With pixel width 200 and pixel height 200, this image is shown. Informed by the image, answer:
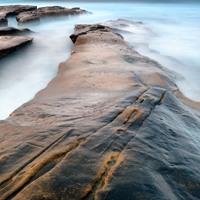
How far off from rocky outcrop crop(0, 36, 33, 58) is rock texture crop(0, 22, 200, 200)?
2.86 m

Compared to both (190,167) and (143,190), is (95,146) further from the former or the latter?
(190,167)

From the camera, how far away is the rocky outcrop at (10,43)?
5161 mm

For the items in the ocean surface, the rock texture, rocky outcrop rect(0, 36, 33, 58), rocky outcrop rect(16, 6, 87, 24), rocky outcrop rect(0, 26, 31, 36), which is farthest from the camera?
rocky outcrop rect(16, 6, 87, 24)


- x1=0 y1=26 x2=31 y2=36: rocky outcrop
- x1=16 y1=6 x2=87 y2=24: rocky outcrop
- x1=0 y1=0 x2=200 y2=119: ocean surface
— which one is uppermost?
x1=16 y1=6 x2=87 y2=24: rocky outcrop

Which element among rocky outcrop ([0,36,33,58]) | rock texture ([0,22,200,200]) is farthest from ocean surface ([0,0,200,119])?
rock texture ([0,22,200,200])

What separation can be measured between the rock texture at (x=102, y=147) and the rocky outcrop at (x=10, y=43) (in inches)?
112

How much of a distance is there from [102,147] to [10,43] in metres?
4.98

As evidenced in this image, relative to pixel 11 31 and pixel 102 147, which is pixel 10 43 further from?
pixel 102 147

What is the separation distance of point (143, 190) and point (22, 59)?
499 centimetres

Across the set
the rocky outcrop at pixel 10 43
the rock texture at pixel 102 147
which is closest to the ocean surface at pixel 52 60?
the rocky outcrop at pixel 10 43

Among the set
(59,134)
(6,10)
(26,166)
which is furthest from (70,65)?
(6,10)

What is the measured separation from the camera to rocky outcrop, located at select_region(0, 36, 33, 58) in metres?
5.16

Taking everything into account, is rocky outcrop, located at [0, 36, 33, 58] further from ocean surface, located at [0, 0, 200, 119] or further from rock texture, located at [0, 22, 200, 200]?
rock texture, located at [0, 22, 200, 200]

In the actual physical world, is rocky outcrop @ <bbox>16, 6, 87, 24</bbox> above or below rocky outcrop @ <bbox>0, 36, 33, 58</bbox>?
above
